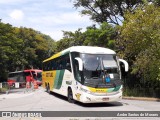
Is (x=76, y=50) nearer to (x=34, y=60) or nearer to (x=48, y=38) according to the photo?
(x=34, y=60)

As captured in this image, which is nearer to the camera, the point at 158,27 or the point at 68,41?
the point at 158,27

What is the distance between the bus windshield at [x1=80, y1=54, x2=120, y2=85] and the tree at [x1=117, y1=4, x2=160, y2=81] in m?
4.22

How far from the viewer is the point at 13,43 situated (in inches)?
2008

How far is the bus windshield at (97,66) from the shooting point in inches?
734

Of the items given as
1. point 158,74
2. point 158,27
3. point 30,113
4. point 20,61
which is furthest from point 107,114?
point 20,61

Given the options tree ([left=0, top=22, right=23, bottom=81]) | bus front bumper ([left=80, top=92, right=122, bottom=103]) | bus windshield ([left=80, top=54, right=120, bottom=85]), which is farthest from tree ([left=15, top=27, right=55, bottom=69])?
bus front bumper ([left=80, top=92, right=122, bottom=103])

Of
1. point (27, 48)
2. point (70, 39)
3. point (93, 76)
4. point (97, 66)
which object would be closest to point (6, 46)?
point (70, 39)

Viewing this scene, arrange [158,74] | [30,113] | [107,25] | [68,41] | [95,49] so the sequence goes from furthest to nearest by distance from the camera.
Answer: [68,41] < [107,25] < [158,74] < [95,49] < [30,113]

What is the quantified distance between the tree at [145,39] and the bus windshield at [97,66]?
4.22 metres

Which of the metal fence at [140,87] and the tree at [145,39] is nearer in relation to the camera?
the tree at [145,39]

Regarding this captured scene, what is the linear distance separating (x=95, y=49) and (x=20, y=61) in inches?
1969

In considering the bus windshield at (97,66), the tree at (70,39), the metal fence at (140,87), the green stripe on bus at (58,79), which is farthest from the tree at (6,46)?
the bus windshield at (97,66)

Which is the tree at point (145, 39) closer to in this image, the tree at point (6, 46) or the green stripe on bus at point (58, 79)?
the green stripe on bus at point (58, 79)

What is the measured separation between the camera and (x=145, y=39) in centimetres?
2362
